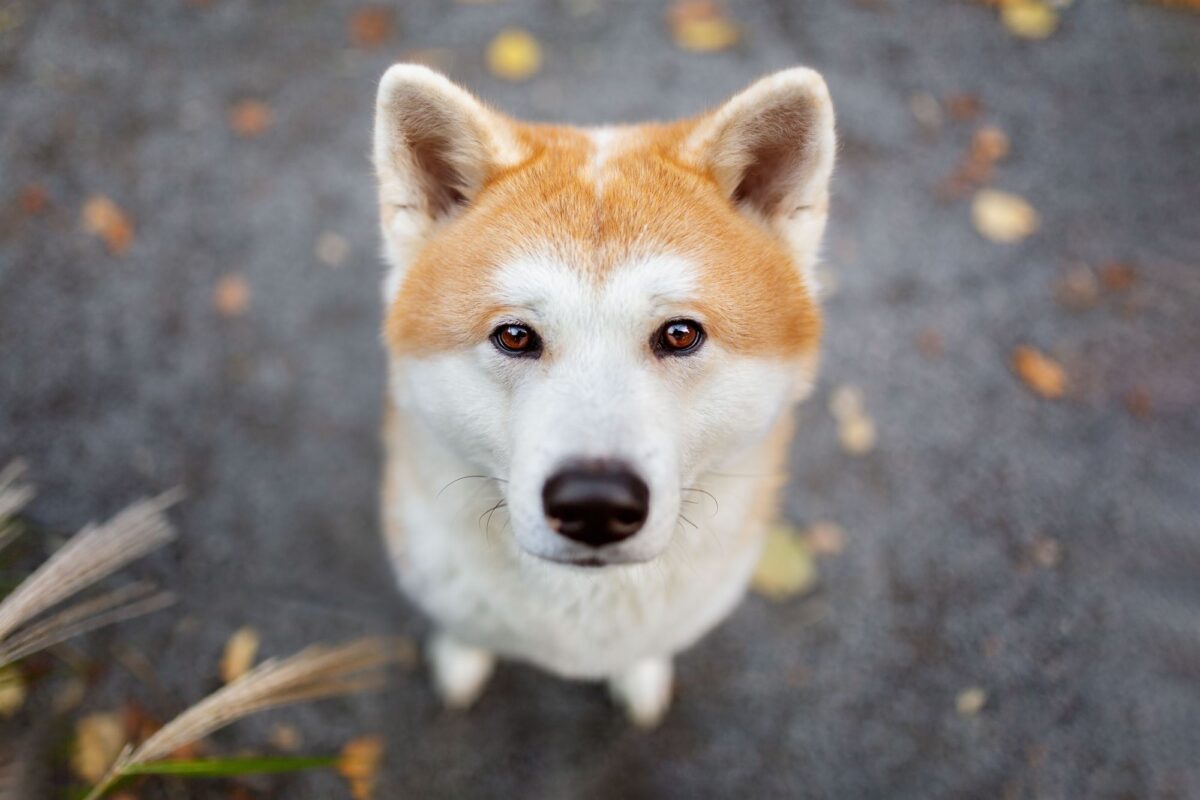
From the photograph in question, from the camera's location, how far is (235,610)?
2.80m

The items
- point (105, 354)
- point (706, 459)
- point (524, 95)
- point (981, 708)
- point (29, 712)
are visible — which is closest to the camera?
point (706, 459)

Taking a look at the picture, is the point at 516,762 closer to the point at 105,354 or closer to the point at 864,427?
the point at 864,427

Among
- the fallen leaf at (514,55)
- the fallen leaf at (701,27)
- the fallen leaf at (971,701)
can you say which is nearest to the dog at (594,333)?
the fallen leaf at (971,701)

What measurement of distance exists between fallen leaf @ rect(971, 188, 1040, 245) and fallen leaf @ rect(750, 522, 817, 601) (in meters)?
1.71

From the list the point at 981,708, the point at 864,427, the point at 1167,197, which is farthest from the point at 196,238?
the point at 1167,197

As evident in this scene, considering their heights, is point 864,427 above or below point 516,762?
above

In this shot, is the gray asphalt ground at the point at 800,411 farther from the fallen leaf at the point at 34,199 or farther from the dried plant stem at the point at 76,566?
the dried plant stem at the point at 76,566

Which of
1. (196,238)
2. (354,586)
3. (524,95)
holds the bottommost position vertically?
(354,586)

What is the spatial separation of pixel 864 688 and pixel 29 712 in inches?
Result: 118

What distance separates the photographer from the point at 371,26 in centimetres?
358

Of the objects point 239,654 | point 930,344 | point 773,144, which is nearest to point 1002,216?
point 930,344

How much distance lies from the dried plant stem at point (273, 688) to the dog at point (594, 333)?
0.59 meters

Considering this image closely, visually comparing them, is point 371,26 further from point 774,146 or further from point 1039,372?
point 1039,372

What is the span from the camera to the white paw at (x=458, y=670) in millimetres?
2635
